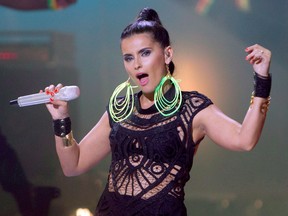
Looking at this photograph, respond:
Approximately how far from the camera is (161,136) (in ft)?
4.35

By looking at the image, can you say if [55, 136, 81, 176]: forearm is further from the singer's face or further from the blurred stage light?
the blurred stage light

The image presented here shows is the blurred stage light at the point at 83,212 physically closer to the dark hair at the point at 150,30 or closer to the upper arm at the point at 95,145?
the upper arm at the point at 95,145

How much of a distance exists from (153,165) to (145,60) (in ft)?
1.00

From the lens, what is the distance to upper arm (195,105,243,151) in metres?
1.24

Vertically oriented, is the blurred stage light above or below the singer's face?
below

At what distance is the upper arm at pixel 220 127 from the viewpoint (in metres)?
1.24

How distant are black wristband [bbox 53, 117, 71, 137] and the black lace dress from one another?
0.15 meters

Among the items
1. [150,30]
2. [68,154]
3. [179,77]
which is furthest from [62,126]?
[179,77]

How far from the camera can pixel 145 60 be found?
138 centimetres

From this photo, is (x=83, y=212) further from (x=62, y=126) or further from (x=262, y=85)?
(x=262, y=85)

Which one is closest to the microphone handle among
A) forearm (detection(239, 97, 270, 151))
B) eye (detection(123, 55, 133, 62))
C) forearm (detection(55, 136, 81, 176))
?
forearm (detection(55, 136, 81, 176))

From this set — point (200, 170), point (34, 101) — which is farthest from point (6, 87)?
point (34, 101)

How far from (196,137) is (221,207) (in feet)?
3.58

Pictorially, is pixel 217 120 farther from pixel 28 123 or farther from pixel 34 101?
pixel 28 123
